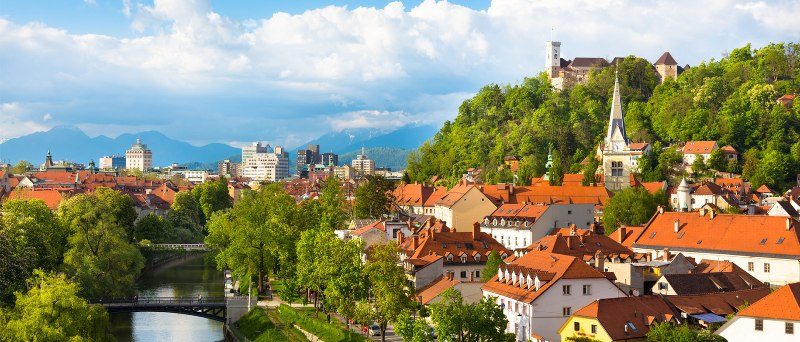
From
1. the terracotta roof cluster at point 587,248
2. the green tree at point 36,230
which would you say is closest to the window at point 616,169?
the terracotta roof cluster at point 587,248

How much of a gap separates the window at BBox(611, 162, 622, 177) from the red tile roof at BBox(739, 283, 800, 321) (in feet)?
206

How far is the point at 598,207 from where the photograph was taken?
86.9m

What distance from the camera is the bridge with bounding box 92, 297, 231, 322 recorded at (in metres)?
55.2

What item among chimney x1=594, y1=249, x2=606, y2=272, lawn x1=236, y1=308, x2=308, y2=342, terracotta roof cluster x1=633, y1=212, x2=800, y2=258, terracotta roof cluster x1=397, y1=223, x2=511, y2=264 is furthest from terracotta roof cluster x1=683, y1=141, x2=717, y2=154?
lawn x1=236, y1=308, x2=308, y2=342

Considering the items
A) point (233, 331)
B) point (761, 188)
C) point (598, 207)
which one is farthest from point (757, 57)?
point (233, 331)

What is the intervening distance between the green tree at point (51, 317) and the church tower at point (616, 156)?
6874 cm

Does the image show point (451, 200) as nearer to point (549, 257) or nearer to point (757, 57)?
point (549, 257)

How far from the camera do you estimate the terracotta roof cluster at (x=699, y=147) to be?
101438 millimetres

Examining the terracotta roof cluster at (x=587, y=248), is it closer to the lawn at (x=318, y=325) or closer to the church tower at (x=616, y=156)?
the lawn at (x=318, y=325)

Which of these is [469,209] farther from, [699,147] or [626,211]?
[699,147]

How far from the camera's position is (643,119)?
383 ft

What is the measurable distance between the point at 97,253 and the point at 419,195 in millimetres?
45139

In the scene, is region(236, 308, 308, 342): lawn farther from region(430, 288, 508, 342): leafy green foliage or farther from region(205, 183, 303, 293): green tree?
region(430, 288, 508, 342): leafy green foliage

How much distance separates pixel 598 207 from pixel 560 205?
47.5ft
